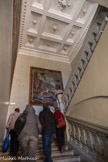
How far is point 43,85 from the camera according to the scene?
6699mm

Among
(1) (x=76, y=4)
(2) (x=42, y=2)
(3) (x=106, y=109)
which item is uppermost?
(1) (x=76, y=4)

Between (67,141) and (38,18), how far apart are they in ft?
21.9

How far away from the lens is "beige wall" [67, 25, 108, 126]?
6.75 ft

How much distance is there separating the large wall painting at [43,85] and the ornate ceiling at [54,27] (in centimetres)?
166

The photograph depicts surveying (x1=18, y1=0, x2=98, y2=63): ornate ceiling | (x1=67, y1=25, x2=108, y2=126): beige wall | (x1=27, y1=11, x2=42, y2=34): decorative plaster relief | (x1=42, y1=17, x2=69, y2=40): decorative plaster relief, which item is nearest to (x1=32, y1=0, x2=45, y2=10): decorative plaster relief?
(x1=18, y1=0, x2=98, y2=63): ornate ceiling

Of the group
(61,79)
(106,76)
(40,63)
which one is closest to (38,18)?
(40,63)

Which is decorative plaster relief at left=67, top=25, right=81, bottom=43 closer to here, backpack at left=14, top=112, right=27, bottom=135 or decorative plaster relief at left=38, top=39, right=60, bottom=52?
decorative plaster relief at left=38, top=39, right=60, bottom=52

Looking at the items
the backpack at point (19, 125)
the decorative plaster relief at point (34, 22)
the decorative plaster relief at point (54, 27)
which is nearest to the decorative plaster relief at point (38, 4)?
the decorative plaster relief at point (34, 22)

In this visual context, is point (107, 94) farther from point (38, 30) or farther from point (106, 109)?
point (38, 30)

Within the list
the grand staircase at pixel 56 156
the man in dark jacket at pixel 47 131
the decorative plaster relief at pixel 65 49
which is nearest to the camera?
the man in dark jacket at pixel 47 131

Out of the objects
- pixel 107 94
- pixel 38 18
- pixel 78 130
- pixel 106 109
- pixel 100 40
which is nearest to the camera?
pixel 107 94

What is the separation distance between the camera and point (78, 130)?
2920 millimetres

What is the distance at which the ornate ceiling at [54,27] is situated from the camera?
18.4 ft

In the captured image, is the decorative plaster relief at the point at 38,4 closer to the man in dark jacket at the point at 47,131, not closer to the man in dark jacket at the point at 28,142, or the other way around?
the man in dark jacket at the point at 47,131
